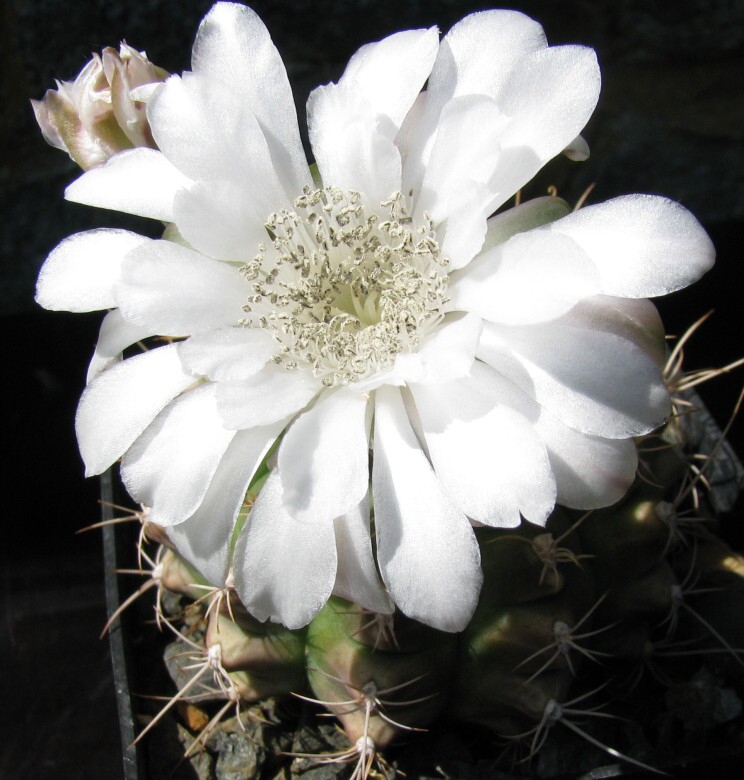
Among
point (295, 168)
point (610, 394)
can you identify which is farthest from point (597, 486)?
point (295, 168)

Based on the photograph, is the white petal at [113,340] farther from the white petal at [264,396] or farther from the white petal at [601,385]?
the white petal at [601,385]

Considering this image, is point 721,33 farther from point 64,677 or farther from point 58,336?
point 64,677

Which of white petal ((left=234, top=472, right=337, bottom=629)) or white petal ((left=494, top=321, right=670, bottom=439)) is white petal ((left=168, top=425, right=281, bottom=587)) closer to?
white petal ((left=234, top=472, right=337, bottom=629))

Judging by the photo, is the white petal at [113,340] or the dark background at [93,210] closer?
the white petal at [113,340]

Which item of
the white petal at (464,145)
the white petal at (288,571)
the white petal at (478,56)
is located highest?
the white petal at (478,56)

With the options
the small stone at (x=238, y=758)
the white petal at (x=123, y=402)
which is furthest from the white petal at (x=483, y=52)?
the small stone at (x=238, y=758)

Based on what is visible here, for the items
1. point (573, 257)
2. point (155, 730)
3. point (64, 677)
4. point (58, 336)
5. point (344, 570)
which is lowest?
point (64, 677)

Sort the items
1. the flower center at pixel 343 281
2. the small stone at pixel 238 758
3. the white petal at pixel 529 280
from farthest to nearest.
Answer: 1. the small stone at pixel 238 758
2. the flower center at pixel 343 281
3. the white petal at pixel 529 280
